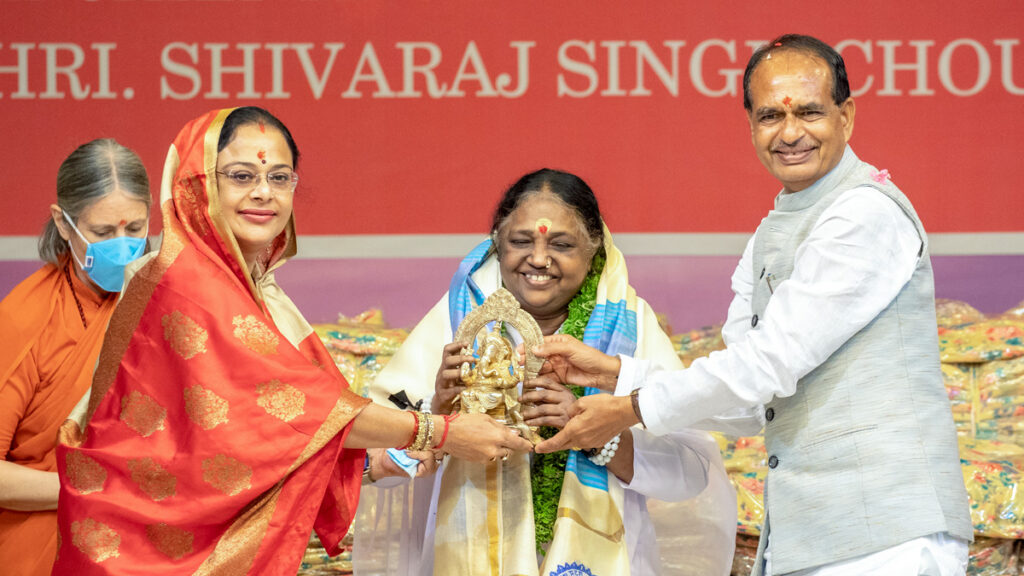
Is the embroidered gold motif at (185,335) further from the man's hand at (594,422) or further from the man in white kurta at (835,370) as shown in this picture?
the man in white kurta at (835,370)

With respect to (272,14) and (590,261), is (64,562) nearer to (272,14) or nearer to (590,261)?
(590,261)

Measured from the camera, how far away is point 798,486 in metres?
2.78

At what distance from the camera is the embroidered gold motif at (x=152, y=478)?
2893 millimetres

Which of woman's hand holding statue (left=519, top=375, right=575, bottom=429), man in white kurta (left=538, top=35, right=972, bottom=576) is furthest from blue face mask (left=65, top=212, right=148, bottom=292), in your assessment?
man in white kurta (left=538, top=35, right=972, bottom=576)

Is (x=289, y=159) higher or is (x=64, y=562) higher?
(x=289, y=159)

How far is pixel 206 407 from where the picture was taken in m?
2.88

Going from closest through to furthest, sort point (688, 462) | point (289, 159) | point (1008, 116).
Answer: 1. point (289, 159)
2. point (688, 462)
3. point (1008, 116)

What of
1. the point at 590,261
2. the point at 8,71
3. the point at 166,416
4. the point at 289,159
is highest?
the point at 8,71

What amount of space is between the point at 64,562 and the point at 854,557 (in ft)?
6.15

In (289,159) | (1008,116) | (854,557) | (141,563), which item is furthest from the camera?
(1008,116)

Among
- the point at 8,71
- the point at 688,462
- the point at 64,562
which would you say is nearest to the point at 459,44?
the point at 8,71

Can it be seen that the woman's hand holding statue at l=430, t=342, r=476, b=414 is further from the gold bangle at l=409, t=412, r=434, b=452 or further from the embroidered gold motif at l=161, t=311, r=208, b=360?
the embroidered gold motif at l=161, t=311, r=208, b=360

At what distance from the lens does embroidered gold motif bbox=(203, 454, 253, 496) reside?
2875 mm

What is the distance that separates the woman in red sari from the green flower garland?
0.35 m
